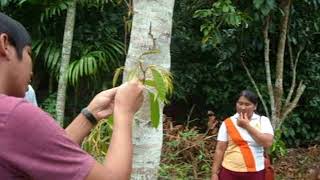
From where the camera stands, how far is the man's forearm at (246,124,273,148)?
13.8 feet

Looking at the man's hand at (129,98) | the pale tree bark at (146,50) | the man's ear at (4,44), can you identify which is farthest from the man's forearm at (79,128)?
the pale tree bark at (146,50)

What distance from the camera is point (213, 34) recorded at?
6.25 m

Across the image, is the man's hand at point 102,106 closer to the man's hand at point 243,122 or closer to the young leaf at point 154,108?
the young leaf at point 154,108

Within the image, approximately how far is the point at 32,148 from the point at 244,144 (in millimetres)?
3266

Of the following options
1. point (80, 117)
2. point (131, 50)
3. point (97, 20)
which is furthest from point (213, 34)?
point (80, 117)

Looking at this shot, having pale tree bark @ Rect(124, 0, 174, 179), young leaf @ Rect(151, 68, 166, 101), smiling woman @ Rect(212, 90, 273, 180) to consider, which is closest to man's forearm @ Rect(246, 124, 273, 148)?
smiling woman @ Rect(212, 90, 273, 180)

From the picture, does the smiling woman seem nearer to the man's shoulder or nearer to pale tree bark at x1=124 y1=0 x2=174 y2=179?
pale tree bark at x1=124 y1=0 x2=174 y2=179

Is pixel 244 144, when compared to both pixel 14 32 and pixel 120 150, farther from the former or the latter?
pixel 14 32

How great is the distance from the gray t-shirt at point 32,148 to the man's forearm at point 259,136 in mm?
3104

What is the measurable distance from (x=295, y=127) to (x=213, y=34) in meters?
Result: 2.31

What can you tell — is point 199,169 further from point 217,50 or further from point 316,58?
point 316,58

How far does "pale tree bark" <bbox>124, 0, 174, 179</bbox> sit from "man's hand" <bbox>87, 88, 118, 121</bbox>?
0.69m

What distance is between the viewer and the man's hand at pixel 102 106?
1653mm

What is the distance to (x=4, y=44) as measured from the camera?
4.18 ft
